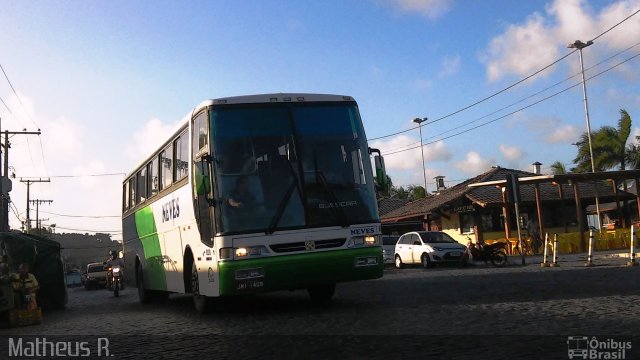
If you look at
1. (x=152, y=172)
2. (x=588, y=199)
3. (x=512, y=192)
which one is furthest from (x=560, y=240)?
(x=152, y=172)

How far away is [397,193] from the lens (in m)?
74.9

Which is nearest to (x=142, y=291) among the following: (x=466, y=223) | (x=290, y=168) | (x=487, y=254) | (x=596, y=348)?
(x=290, y=168)

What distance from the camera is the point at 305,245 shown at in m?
10.3

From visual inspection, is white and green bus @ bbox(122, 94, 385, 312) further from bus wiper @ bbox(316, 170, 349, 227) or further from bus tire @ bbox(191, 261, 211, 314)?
bus tire @ bbox(191, 261, 211, 314)

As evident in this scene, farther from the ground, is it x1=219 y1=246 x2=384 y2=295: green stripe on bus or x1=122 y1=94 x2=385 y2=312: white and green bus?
x1=122 y1=94 x2=385 y2=312: white and green bus

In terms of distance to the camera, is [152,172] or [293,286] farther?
[152,172]

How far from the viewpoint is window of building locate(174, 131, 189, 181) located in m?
11.9

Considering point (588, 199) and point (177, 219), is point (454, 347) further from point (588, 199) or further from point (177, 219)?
point (588, 199)

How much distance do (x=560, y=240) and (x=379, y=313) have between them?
78.3 feet

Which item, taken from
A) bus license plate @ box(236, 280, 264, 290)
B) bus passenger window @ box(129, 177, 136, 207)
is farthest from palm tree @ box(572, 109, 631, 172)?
bus license plate @ box(236, 280, 264, 290)

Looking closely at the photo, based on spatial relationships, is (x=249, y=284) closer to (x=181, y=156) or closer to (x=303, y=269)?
Result: (x=303, y=269)

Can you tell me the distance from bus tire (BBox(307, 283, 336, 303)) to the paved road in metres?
0.27

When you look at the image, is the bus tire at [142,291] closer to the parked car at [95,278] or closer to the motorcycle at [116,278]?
the motorcycle at [116,278]

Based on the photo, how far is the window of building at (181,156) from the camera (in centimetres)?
1191
